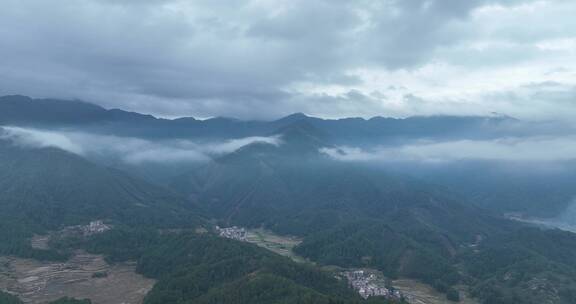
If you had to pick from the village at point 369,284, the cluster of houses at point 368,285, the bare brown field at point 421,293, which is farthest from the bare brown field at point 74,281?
the bare brown field at point 421,293

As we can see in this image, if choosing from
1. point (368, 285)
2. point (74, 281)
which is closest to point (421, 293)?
point (368, 285)

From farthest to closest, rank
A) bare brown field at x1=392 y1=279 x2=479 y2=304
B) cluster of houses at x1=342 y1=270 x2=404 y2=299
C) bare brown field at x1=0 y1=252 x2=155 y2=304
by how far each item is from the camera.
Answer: bare brown field at x1=392 y1=279 x2=479 y2=304 → cluster of houses at x1=342 y1=270 x2=404 y2=299 → bare brown field at x1=0 y1=252 x2=155 y2=304

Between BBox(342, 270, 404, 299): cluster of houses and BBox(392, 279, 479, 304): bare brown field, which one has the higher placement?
BBox(342, 270, 404, 299): cluster of houses

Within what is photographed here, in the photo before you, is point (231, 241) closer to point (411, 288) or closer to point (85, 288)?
point (85, 288)

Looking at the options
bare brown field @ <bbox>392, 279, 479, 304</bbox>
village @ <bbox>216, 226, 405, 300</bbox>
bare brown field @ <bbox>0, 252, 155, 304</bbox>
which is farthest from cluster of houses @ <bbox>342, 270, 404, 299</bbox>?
bare brown field @ <bbox>0, 252, 155, 304</bbox>

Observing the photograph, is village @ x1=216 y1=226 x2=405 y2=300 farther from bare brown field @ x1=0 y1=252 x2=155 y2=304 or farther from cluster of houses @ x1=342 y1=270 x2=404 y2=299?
bare brown field @ x1=0 y1=252 x2=155 y2=304

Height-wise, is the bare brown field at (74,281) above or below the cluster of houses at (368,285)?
below

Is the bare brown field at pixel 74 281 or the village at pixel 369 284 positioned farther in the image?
the village at pixel 369 284

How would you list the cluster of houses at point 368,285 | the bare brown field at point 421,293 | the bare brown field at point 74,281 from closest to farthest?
the bare brown field at point 74,281
the cluster of houses at point 368,285
the bare brown field at point 421,293

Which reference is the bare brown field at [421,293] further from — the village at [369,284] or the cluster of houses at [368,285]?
the cluster of houses at [368,285]
